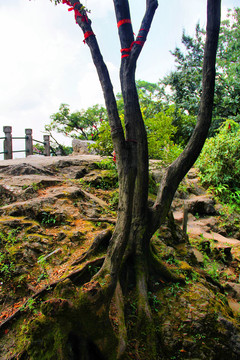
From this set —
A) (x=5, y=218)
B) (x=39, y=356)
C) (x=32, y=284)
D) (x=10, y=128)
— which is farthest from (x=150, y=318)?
(x=10, y=128)

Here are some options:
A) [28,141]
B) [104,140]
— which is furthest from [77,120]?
[104,140]

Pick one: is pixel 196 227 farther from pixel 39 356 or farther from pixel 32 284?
pixel 39 356

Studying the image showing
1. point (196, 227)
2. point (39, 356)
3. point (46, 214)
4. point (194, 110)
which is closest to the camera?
point (39, 356)

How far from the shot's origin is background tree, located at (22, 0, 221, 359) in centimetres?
280

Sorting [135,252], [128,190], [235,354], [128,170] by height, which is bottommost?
[235,354]

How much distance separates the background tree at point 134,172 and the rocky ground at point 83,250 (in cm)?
39

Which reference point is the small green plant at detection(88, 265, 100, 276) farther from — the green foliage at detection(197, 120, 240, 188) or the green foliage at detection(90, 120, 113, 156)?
the green foliage at detection(197, 120, 240, 188)

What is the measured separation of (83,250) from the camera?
3.79m

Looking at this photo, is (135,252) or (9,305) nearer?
(9,305)

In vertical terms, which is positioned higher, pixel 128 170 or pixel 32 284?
pixel 128 170

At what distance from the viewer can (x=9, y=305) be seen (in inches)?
112

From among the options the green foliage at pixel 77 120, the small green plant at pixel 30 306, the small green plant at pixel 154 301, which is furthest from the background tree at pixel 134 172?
the green foliage at pixel 77 120

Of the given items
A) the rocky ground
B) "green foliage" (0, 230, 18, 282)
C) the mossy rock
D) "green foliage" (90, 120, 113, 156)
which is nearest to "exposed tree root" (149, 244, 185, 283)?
the rocky ground

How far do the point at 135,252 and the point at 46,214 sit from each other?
1919 mm
